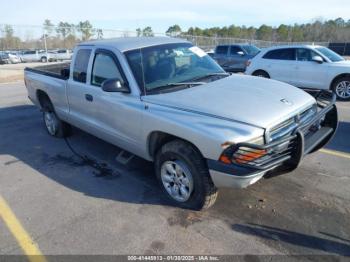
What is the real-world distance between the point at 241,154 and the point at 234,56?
13.9 m

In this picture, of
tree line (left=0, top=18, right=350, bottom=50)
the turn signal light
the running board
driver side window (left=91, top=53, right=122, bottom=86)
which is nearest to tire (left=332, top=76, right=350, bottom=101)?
the running board

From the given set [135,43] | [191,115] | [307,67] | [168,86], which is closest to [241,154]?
[191,115]

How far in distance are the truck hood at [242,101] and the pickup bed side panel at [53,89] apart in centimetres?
243

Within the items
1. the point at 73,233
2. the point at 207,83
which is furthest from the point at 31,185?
the point at 207,83

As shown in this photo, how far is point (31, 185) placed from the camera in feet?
15.2

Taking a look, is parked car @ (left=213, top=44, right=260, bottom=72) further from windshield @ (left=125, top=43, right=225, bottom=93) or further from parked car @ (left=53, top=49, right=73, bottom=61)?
parked car @ (left=53, top=49, right=73, bottom=61)

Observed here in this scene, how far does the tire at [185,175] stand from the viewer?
3494 millimetres

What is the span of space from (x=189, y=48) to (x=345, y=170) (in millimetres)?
2917

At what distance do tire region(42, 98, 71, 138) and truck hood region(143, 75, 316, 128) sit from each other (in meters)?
3.19

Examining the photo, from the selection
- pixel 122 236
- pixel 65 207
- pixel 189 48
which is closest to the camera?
pixel 122 236

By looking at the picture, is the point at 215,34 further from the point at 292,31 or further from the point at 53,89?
the point at 53,89

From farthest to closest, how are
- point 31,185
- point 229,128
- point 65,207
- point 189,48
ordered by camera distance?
1. point 189,48
2. point 31,185
3. point 65,207
4. point 229,128

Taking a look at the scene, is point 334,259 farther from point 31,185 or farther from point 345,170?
point 31,185

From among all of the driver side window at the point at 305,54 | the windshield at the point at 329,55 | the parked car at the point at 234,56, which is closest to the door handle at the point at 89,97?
the driver side window at the point at 305,54
